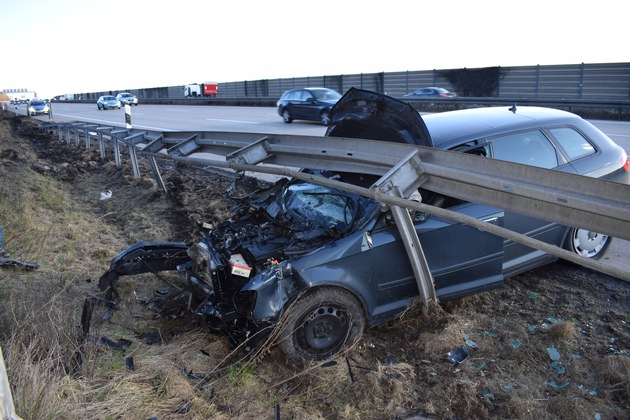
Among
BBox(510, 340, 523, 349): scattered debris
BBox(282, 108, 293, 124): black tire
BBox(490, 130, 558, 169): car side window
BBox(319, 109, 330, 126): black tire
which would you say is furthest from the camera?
BBox(282, 108, 293, 124): black tire

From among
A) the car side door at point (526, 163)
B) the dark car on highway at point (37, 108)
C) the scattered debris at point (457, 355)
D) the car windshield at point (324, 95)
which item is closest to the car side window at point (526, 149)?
the car side door at point (526, 163)

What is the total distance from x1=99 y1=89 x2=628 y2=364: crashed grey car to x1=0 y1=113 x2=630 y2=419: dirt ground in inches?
10.1

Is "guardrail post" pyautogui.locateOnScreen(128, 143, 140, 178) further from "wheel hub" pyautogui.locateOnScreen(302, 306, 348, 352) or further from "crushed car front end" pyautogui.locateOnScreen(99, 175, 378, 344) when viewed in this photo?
"wheel hub" pyautogui.locateOnScreen(302, 306, 348, 352)

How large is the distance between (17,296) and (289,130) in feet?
46.6

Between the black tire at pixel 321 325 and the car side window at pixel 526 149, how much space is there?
2.05 m

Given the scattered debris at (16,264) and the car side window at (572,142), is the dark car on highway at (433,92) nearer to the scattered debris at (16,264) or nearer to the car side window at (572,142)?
the car side window at (572,142)

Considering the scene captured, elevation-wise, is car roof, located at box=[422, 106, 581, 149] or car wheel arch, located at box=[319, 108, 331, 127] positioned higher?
car roof, located at box=[422, 106, 581, 149]

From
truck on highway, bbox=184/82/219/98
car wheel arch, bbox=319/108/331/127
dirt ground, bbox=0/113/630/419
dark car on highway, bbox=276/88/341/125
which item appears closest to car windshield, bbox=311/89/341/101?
dark car on highway, bbox=276/88/341/125

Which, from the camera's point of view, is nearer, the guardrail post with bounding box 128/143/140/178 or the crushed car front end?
the crushed car front end

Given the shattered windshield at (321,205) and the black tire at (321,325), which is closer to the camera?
the black tire at (321,325)

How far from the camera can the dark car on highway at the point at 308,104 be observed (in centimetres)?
1986

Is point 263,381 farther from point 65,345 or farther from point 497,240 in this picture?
point 497,240

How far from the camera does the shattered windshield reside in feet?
14.1

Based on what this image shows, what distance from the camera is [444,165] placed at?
318 cm
